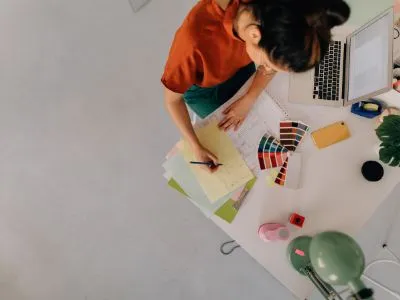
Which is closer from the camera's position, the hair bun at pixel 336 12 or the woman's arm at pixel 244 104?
the hair bun at pixel 336 12

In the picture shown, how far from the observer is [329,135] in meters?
1.34

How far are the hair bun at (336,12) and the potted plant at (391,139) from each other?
0.44 m

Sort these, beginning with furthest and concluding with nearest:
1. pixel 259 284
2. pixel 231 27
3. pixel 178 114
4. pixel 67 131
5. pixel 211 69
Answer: pixel 67 131 → pixel 259 284 → pixel 178 114 → pixel 211 69 → pixel 231 27

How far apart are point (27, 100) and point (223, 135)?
1245 mm

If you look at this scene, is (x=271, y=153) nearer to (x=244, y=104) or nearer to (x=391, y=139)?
(x=244, y=104)

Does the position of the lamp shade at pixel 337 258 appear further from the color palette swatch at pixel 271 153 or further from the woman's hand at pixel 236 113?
the woman's hand at pixel 236 113

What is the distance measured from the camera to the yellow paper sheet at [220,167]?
1.32m

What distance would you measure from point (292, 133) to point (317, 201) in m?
0.24

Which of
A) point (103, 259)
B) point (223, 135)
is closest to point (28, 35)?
point (103, 259)

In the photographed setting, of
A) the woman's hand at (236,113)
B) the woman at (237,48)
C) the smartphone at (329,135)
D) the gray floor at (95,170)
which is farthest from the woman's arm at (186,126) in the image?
the gray floor at (95,170)

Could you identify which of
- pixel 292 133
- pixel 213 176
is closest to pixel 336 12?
pixel 292 133

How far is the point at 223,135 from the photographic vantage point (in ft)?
4.42

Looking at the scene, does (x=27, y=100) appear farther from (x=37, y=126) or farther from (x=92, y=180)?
(x=92, y=180)

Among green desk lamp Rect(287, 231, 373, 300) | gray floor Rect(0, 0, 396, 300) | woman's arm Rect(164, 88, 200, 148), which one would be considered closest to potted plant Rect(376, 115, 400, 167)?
green desk lamp Rect(287, 231, 373, 300)
